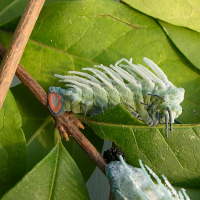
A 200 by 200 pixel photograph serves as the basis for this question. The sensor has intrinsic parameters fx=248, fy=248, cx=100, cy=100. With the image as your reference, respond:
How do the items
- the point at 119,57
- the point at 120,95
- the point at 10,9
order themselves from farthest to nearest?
the point at 10,9, the point at 119,57, the point at 120,95

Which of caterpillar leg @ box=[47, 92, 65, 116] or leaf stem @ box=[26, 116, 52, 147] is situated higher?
caterpillar leg @ box=[47, 92, 65, 116]

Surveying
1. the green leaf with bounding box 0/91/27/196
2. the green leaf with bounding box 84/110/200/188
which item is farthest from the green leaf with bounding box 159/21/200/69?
the green leaf with bounding box 0/91/27/196

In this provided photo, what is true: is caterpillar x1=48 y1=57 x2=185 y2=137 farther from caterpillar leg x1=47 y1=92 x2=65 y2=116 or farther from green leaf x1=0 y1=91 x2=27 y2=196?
green leaf x1=0 y1=91 x2=27 y2=196

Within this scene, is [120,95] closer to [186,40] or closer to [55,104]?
[55,104]

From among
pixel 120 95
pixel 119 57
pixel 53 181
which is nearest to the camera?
pixel 53 181

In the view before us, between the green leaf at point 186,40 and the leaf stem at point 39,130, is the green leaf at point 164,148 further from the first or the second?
the green leaf at point 186,40

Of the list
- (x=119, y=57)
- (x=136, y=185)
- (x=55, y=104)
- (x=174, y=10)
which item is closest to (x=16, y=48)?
(x=55, y=104)
